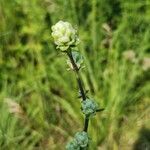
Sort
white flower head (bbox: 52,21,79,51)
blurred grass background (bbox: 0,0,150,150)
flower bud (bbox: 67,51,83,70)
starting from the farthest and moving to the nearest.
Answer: blurred grass background (bbox: 0,0,150,150) → flower bud (bbox: 67,51,83,70) → white flower head (bbox: 52,21,79,51)

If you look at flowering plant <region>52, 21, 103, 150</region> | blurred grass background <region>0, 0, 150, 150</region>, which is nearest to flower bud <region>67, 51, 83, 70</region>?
flowering plant <region>52, 21, 103, 150</region>

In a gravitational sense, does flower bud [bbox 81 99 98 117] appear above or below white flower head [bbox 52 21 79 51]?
below

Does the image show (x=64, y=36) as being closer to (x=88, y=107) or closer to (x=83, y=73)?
(x=88, y=107)

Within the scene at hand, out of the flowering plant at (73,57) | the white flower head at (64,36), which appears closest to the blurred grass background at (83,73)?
the flowering plant at (73,57)

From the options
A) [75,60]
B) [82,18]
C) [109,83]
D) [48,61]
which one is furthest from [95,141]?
[75,60]

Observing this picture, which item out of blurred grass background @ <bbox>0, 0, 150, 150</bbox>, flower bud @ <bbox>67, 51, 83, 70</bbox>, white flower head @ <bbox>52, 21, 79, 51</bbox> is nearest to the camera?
white flower head @ <bbox>52, 21, 79, 51</bbox>

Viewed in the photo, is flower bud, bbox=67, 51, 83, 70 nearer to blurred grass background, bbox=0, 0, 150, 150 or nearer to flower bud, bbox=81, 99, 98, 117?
flower bud, bbox=81, 99, 98, 117

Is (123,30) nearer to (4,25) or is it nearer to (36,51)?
(36,51)

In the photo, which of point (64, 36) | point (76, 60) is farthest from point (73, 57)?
point (64, 36)
